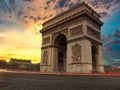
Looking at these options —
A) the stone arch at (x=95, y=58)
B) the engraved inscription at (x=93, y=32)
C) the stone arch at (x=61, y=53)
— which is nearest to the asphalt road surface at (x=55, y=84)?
the engraved inscription at (x=93, y=32)

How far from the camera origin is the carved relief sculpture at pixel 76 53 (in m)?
21.1

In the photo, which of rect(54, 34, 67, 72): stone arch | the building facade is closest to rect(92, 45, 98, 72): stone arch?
the building facade

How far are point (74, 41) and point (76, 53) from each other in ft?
6.84

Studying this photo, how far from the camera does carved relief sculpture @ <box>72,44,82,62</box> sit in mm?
21111

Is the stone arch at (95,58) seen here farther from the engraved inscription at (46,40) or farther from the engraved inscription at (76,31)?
the engraved inscription at (46,40)

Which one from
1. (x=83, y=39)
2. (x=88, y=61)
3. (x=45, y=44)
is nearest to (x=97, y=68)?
(x=88, y=61)

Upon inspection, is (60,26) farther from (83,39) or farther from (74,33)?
(83,39)

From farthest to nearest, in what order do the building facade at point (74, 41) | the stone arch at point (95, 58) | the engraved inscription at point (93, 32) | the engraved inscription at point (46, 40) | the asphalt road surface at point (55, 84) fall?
the engraved inscription at point (46, 40), the stone arch at point (95, 58), the engraved inscription at point (93, 32), the building facade at point (74, 41), the asphalt road surface at point (55, 84)

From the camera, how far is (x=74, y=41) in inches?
885

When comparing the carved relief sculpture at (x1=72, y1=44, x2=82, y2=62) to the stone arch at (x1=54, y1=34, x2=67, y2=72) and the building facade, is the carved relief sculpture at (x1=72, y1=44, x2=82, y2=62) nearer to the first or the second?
the building facade

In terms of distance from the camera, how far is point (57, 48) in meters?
27.7

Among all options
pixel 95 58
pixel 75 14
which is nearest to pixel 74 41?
pixel 75 14

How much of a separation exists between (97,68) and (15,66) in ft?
208

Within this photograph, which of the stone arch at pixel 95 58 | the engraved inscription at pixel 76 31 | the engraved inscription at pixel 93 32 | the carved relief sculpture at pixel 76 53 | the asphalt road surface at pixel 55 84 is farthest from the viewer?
the stone arch at pixel 95 58
